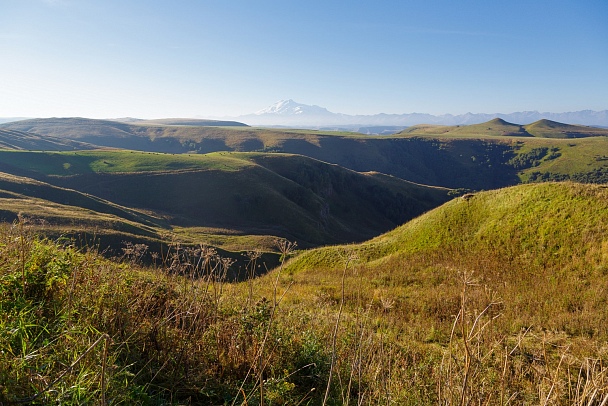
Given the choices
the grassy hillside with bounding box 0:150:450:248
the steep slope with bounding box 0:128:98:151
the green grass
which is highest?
the steep slope with bounding box 0:128:98:151

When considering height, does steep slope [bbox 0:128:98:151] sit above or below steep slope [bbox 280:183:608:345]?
above

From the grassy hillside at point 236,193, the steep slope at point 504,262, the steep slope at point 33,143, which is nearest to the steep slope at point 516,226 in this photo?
the steep slope at point 504,262

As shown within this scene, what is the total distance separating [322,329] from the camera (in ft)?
20.5

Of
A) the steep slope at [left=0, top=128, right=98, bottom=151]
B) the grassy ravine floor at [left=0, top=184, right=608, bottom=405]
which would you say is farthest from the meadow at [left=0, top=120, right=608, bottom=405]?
the steep slope at [left=0, top=128, right=98, bottom=151]

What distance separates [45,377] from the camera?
240 cm

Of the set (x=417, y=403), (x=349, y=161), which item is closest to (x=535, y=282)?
(x=417, y=403)

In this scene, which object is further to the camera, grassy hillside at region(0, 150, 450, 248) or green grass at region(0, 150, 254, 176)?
green grass at region(0, 150, 254, 176)

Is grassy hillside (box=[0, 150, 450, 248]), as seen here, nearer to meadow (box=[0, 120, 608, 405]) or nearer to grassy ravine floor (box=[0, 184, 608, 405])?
meadow (box=[0, 120, 608, 405])

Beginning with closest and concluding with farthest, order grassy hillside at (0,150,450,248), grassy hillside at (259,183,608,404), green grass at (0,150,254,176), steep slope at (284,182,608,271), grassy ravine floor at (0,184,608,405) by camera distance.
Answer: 1. grassy ravine floor at (0,184,608,405)
2. grassy hillside at (259,183,608,404)
3. steep slope at (284,182,608,271)
4. grassy hillside at (0,150,450,248)
5. green grass at (0,150,254,176)

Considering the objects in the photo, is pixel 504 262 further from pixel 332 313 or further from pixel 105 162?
pixel 105 162

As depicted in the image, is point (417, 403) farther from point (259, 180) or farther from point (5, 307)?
point (259, 180)

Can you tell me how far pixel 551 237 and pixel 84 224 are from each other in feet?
133

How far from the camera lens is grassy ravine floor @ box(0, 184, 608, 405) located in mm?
2771

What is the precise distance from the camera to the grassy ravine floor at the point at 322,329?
277 centimetres
